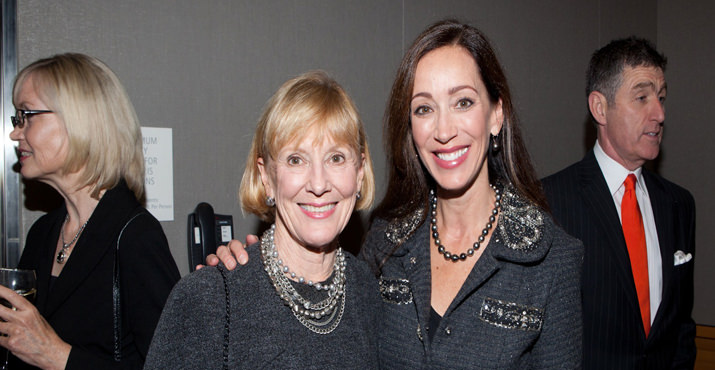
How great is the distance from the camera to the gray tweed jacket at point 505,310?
1.60 metres

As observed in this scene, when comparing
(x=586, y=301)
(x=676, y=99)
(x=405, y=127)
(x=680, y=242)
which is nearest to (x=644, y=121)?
(x=680, y=242)

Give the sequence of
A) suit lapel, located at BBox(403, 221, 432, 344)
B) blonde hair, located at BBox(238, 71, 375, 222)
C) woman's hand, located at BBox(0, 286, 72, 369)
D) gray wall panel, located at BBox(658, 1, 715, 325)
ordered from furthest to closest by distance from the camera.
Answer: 1. gray wall panel, located at BBox(658, 1, 715, 325)
2. suit lapel, located at BBox(403, 221, 432, 344)
3. woman's hand, located at BBox(0, 286, 72, 369)
4. blonde hair, located at BBox(238, 71, 375, 222)

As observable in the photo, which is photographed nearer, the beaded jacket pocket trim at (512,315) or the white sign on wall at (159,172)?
the beaded jacket pocket trim at (512,315)

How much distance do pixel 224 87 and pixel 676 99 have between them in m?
4.02

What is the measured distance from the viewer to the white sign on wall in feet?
7.70

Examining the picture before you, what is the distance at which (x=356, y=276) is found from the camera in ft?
5.57

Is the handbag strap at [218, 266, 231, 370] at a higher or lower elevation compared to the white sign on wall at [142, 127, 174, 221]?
lower

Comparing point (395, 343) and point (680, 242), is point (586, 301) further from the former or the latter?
point (395, 343)

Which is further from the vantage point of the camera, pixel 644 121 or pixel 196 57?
pixel 644 121

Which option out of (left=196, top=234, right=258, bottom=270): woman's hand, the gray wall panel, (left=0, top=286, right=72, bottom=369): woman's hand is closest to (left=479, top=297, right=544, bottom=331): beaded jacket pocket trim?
(left=196, top=234, right=258, bottom=270): woman's hand

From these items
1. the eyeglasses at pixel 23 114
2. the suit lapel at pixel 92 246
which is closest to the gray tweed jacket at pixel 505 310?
the suit lapel at pixel 92 246

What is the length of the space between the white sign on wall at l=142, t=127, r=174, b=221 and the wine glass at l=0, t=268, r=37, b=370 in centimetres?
77

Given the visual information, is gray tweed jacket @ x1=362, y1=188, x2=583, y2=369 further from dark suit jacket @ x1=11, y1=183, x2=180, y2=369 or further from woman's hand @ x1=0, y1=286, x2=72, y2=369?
woman's hand @ x1=0, y1=286, x2=72, y2=369

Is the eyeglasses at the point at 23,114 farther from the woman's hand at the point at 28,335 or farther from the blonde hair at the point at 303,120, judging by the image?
the blonde hair at the point at 303,120
